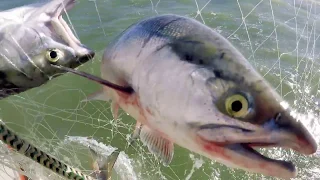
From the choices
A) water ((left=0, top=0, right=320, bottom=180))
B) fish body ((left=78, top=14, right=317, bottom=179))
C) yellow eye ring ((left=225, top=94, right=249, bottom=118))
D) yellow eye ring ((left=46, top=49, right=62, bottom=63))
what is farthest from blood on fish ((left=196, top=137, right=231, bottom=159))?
yellow eye ring ((left=46, top=49, right=62, bottom=63))

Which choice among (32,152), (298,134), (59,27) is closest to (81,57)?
(59,27)

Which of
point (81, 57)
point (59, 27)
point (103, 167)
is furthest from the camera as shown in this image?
point (103, 167)

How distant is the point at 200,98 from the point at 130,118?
3.83 m

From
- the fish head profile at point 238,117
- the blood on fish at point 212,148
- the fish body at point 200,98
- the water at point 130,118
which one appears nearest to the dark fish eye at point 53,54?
the water at point 130,118

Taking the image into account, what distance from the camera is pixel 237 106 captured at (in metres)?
1.75

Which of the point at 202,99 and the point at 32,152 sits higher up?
the point at 202,99

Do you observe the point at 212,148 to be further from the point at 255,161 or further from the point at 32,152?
the point at 32,152

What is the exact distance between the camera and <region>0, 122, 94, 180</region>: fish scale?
249cm

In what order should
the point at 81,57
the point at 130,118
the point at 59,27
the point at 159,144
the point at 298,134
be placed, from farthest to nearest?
the point at 130,118 → the point at 59,27 → the point at 81,57 → the point at 159,144 → the point at 298,134

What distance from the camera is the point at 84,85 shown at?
609 centimetres

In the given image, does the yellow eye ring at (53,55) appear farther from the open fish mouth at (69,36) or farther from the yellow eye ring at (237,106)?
the yellow eye ring at (237,106)

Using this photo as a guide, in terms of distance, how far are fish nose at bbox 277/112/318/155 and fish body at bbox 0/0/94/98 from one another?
1.74 metres

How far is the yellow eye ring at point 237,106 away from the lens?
1.73 m

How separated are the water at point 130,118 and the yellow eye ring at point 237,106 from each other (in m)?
1.26
